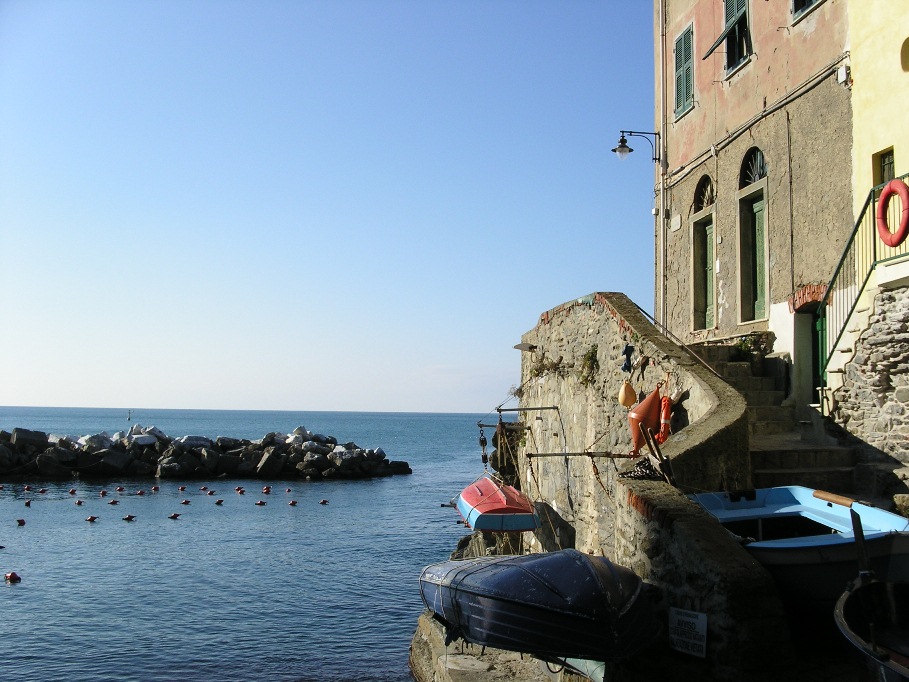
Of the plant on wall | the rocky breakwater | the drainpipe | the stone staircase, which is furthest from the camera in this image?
the rocky breakwater

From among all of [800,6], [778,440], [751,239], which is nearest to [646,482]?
[778,440]

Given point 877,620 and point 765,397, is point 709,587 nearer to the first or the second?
point 877,620

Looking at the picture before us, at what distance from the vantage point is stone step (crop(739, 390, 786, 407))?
Answer: 10.4 m

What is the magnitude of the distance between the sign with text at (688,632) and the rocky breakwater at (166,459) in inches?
1505

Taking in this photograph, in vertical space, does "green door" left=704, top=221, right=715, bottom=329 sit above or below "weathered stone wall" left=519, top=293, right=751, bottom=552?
above

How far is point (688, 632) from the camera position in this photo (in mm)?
5488

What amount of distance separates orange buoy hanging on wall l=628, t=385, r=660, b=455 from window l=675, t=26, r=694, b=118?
8114 mm

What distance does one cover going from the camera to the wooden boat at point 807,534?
5.43m

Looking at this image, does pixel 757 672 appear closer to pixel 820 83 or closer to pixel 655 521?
pixel 655 521

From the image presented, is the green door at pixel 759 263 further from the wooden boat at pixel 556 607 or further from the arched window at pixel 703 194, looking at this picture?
the wooden boat at pixel 556 607

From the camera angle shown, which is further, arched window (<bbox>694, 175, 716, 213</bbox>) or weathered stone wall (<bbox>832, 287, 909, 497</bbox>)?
arched window (<bbox>694, 175, 716, 213</bbox>)

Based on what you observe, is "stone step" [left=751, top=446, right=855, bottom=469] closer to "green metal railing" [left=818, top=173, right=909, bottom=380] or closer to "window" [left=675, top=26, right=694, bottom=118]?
"green metal railing" [left=818, top=173, right=909, bottom=380]

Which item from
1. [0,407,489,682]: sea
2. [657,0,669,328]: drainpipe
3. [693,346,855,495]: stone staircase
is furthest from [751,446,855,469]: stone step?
[657,0,669,328]: drainpipe

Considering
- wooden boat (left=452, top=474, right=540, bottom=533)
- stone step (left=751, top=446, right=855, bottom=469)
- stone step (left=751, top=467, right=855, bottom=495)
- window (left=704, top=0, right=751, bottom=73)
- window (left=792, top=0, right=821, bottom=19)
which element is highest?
window (left=704, top=0, right=751, bottom=73)
